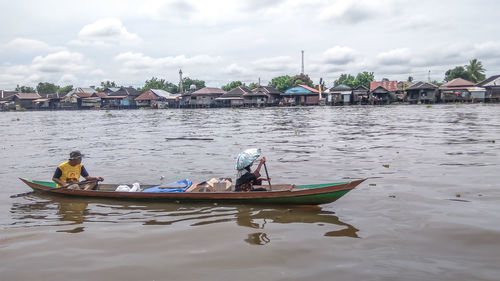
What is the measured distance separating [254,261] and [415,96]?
2208 inches

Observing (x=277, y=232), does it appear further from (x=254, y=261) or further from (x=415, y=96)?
(x=415, y=96)

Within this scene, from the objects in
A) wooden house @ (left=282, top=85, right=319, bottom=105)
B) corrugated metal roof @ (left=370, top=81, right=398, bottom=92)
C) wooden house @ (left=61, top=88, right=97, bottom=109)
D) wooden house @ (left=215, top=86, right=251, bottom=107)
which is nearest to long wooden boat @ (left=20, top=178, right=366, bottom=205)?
wooden house @ (left=282, top=85, right=319, bottom=105)

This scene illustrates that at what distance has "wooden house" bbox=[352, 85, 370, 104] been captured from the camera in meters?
58.3

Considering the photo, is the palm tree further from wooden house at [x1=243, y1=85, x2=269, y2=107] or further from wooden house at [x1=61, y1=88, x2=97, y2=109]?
wooden house at [x1=61, y1=88, x2=97, y2=109]

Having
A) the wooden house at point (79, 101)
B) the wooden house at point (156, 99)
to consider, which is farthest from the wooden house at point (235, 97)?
the wooden house at point (79, 101)

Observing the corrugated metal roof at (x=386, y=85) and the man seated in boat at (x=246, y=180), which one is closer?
the man seated in boat at (x=246, y=180)

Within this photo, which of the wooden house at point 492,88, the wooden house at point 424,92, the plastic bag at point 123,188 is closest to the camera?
the plastic bag at point 123,188

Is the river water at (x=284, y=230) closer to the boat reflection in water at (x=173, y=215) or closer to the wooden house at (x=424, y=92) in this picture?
the boat reflection in water at (x=173, y=215)

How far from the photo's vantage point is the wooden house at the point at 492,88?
4991cm

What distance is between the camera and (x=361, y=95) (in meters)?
59.6

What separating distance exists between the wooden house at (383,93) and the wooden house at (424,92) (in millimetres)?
3134

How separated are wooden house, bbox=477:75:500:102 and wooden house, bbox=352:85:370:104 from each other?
15.2m

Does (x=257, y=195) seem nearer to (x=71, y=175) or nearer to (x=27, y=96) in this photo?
(x=71, y=175)

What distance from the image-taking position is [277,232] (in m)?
5.91
